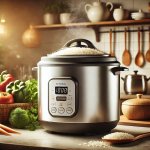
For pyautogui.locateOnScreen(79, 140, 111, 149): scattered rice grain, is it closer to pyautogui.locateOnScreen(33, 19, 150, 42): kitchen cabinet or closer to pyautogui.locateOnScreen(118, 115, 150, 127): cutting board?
pyautogui.locateOnScreen(118, 115, 150, 127): cutting board

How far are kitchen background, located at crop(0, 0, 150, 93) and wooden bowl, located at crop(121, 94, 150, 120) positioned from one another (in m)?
2.92

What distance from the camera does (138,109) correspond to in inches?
70.1

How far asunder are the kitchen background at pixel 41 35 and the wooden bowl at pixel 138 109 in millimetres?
2916

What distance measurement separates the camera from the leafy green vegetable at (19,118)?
1.60 metres

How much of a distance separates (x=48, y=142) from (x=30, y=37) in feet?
12.2

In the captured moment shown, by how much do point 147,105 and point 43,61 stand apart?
525 millimetres

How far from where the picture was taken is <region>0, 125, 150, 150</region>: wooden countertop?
4.02 feet

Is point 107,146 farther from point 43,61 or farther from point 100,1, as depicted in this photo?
point 100,1

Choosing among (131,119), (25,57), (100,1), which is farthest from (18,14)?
(131,119)

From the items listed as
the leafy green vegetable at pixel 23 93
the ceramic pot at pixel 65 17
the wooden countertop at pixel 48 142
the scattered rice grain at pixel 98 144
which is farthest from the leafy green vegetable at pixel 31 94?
the ceramic pot at pixel 65 17

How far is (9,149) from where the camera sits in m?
1.27

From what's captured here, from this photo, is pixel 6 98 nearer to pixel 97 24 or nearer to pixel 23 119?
pixel 23 119

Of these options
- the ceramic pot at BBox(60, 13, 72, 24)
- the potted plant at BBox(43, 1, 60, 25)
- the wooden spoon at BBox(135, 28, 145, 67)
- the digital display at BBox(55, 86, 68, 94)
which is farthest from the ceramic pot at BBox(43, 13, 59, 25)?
the digital display at BBox(55, 86, 68, 94)

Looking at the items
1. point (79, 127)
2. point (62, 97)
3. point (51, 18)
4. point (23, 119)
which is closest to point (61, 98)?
point (62, 97)
